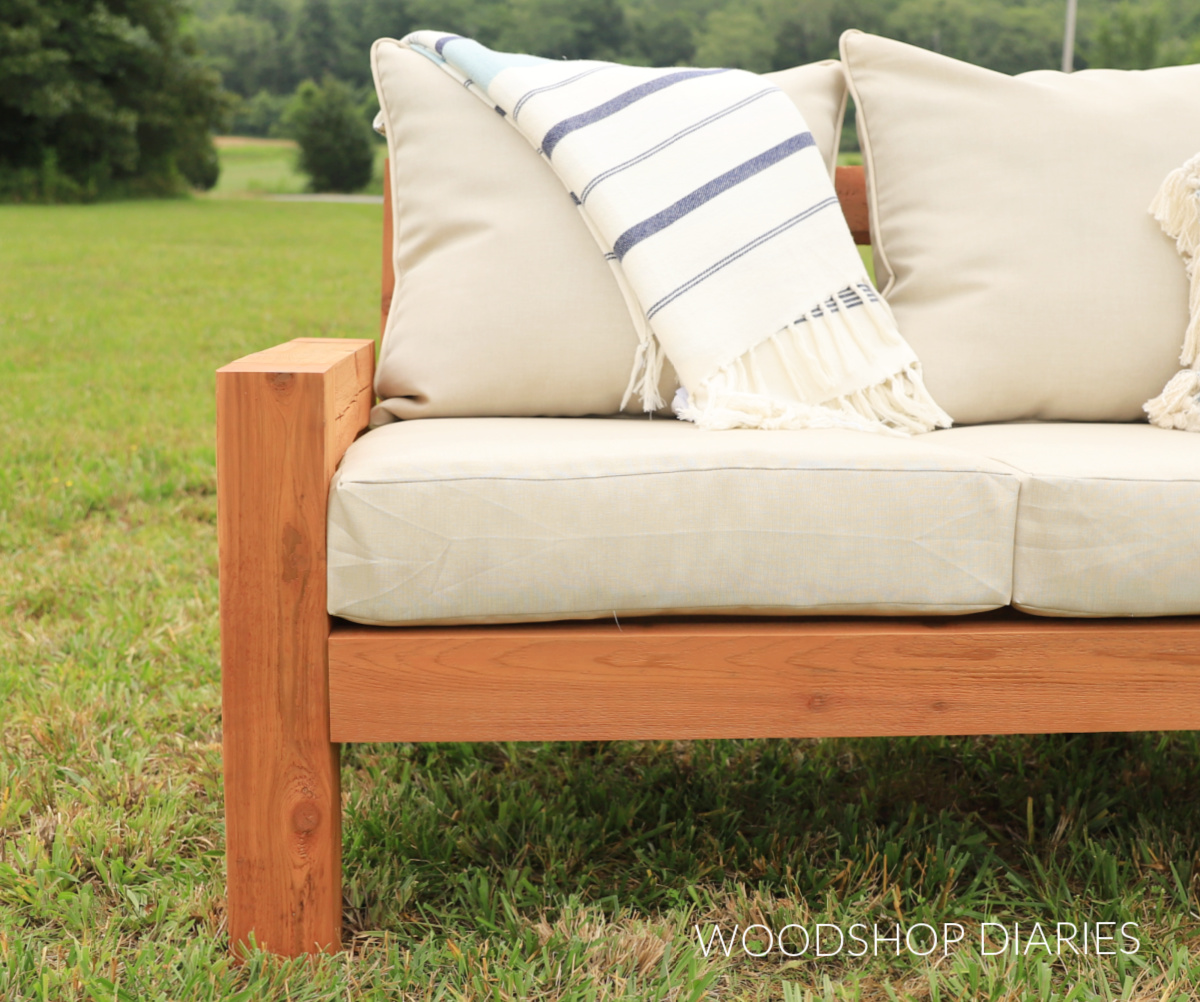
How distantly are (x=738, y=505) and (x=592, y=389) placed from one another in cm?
47

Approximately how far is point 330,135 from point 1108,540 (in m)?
19.1

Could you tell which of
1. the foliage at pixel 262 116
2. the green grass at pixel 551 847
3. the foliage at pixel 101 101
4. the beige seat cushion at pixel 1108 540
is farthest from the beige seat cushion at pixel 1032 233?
the foliage at pixel 262 116

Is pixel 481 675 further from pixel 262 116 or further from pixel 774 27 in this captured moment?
→ pixel 262 116

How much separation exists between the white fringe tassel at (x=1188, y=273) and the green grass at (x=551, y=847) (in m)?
0.45

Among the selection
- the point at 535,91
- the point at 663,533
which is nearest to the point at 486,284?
the point at 535,91

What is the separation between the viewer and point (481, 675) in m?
0.98

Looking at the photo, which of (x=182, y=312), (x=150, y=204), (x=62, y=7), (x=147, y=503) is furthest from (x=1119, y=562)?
(x=62, y=7)

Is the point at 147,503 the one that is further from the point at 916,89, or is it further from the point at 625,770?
the point at 916,89

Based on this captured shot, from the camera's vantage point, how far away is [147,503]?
2.40 meters

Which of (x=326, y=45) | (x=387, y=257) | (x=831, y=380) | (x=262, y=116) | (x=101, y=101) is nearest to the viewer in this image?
(x=831, y=380)

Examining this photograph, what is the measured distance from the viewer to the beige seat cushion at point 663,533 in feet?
3.11

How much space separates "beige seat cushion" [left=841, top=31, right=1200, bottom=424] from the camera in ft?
4.54

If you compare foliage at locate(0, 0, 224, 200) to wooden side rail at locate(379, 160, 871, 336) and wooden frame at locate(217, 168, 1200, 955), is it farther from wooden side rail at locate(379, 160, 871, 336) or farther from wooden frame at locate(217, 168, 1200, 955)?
wooden frame at locate(217, 168, 1200, 955)

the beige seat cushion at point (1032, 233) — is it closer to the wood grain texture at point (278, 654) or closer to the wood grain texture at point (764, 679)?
the wood grain texture at point (764, 679)
